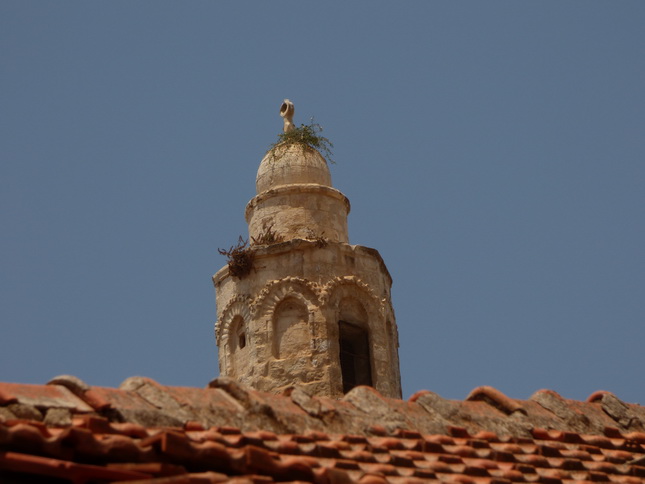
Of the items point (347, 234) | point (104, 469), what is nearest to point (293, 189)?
point (347, 234)

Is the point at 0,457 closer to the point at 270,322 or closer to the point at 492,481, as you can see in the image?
the point at 492,481

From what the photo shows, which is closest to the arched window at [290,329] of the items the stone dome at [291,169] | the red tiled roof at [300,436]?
the stone dome at [291,169]

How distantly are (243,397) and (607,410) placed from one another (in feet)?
10.2

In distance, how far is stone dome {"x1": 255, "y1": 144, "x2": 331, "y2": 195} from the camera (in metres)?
17.4

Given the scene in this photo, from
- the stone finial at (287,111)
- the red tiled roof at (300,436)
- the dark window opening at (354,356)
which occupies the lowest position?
the red tiled roof at (300,436)

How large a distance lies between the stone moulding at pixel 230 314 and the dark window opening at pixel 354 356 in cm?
129

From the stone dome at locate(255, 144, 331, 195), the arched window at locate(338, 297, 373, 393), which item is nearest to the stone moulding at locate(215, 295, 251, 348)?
the arched window at locate(338, 297, 373, 393)

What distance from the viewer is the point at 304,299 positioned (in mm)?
16234

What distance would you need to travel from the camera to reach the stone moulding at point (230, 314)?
16594 millimetres

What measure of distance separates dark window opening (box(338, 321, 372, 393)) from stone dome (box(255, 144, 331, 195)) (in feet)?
7.25

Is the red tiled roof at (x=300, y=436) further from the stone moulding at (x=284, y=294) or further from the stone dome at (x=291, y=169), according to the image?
the stone dome at (x=291, y=169)

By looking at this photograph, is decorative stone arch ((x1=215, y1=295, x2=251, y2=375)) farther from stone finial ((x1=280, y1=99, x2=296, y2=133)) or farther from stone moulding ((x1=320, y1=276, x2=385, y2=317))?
stone finial ((x1=280, y1=99, x2=296, y2=133))

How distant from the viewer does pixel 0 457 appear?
4.70 meters

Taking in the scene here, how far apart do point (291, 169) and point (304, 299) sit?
2191mm
